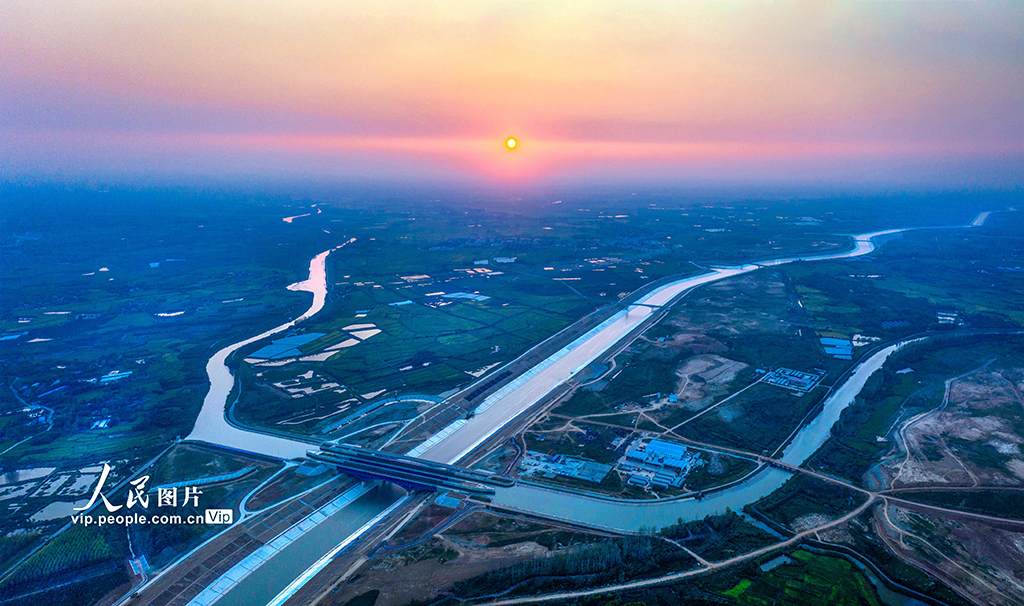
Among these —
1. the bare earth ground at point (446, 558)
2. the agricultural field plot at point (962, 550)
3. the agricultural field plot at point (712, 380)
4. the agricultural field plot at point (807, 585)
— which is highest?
Answer: the agricultural field plot at point (712, 380)

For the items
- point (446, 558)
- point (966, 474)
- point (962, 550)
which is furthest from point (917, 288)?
point (446, 558)

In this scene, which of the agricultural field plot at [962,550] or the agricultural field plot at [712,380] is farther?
the agricultural field plot at [712,380]

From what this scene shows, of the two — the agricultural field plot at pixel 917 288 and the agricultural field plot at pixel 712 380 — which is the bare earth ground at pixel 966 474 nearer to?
the agricultural field plot at pixel 712 380

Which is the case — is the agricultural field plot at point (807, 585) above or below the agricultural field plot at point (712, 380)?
below

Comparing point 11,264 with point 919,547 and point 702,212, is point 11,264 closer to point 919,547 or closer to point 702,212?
point 919,547

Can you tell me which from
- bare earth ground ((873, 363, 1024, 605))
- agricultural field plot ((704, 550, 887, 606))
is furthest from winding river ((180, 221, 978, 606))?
bare earth ground ((873, 363, 1024, 605))

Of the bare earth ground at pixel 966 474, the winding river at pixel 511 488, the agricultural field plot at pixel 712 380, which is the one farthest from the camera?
the agricultural field plot at pixel 712 380

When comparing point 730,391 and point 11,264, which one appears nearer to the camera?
point 730,391

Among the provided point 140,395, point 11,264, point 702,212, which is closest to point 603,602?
point 140,395

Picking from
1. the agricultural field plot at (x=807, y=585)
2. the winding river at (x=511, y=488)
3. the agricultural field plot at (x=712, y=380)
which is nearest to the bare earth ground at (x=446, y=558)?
the winding river at (x=511, y=488)

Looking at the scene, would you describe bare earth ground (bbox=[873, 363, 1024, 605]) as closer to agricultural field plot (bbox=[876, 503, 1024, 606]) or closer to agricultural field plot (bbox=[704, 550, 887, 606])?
agricultural field plot (bbox=[876, 503, 1024, 606])

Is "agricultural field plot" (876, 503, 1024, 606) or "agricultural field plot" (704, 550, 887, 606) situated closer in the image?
"agricultural field plot" (704, 550, 887, 606)
